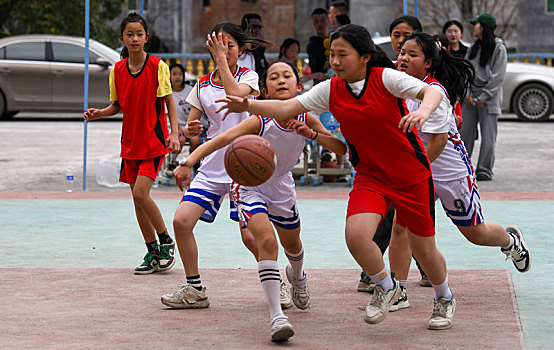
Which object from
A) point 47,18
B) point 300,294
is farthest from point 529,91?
point 300,294

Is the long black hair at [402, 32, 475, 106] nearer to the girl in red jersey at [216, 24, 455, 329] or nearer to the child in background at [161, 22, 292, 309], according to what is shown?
the girl in red jersey at [216, 24, 455, 329]

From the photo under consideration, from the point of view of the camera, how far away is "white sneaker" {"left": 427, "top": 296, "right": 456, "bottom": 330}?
19.3 feet

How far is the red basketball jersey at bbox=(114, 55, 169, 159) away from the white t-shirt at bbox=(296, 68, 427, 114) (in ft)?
7.43

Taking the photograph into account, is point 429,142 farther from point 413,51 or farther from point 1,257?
point 1,257

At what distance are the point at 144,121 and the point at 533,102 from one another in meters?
15.3

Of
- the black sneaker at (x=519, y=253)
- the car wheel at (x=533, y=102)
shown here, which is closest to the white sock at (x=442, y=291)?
the black sneaker at (x=519, y=253)

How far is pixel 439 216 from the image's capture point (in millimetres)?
10570

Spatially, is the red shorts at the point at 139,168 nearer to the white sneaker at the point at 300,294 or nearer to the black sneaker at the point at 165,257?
the black sneaker at the point at 165,257

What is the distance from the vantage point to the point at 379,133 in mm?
5695

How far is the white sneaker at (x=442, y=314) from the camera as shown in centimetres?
589

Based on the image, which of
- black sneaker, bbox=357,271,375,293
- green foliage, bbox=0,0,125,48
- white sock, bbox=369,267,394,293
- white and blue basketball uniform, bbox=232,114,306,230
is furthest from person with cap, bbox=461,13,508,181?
green foliage, bbox=0,0,125,48

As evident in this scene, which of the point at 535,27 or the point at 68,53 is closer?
the point at 68,53

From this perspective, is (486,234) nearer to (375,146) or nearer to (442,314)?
(442,314)

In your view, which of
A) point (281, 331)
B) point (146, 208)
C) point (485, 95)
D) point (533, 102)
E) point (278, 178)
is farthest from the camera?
point (533, 102)
